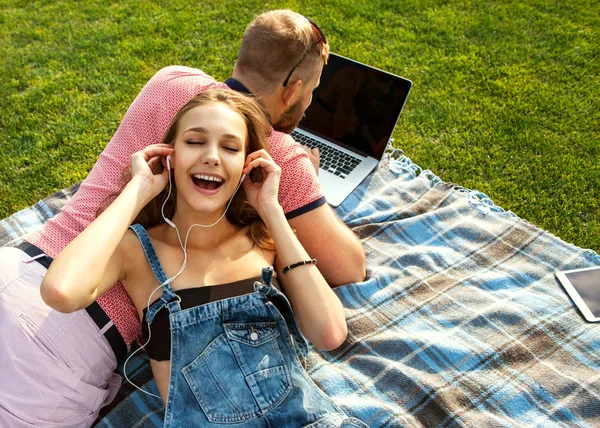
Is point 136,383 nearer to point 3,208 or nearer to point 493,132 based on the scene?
point 3,208

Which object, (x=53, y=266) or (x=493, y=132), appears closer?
(x=53, y=266)

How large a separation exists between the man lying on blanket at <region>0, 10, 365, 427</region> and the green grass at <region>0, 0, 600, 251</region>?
6.09ft

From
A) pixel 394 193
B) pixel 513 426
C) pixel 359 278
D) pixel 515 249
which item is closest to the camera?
pixel 513 426

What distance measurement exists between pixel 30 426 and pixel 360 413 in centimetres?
160

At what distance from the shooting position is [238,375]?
2428 millimetres

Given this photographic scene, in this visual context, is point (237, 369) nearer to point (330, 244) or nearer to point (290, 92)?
point (330, 244)

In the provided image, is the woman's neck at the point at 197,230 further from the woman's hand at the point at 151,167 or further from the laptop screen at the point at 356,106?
→ the laptop screen at the point at 356,106

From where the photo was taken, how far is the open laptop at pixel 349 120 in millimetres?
3881

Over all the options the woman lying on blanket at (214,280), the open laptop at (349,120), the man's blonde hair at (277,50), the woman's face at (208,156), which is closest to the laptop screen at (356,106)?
the open laptop at (349,120)

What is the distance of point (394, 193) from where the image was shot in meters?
3.98

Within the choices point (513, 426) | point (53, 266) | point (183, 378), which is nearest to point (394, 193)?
point (513, 426)

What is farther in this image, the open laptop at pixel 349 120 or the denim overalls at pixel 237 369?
the open laptop at pixel 349 120

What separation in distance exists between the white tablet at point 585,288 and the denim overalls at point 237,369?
5.42ft

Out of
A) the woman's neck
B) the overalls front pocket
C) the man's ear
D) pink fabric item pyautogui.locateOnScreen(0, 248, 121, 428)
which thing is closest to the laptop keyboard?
the man's ear
